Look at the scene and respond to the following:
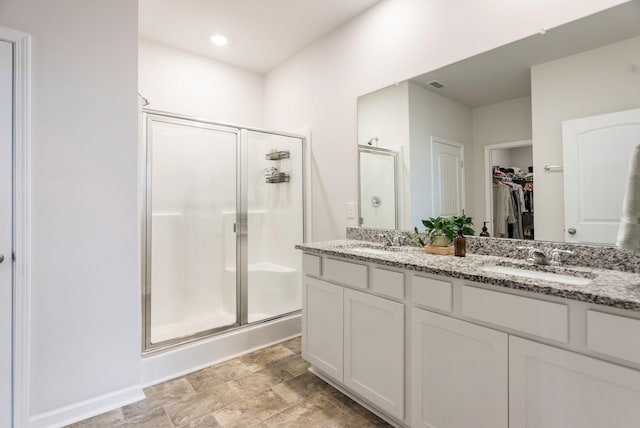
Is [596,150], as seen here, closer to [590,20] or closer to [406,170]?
[590,20]

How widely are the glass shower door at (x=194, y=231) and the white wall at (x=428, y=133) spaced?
1.46 meters

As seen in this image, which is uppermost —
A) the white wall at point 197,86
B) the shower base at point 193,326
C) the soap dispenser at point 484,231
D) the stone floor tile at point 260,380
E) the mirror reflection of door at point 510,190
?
the white wall at point 197,86

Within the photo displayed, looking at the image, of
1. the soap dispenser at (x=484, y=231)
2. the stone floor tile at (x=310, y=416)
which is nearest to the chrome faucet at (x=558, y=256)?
the soap dispenser at (x=484, y=231)

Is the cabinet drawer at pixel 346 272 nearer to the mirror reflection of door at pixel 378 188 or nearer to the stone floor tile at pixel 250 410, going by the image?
the mirror reflection of door at pixel 378 188

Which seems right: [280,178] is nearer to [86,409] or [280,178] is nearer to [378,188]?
[378,188]

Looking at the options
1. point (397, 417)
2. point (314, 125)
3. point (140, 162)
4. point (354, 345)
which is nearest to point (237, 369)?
point (354, 345)

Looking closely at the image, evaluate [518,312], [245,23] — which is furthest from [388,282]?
[245,23]

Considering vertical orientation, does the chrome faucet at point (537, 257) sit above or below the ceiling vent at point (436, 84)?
below

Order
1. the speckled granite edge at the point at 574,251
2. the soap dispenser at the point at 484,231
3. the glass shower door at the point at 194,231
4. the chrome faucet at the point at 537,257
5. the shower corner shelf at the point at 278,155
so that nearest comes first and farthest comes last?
the speckled granite edge at the point at 574,251
the chrome faucet at the point at 537,257
the soap dispenser at the point at 484,231
the glass shower door at the point at 194,231
the shower corner shelf at the point at 278,155

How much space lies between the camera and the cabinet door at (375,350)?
161 centimetres

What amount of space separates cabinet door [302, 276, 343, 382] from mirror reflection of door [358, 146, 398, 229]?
683 millimetres

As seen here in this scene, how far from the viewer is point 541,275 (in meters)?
1.43

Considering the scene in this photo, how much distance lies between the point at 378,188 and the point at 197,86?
6.85 feet

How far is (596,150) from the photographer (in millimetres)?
1489
